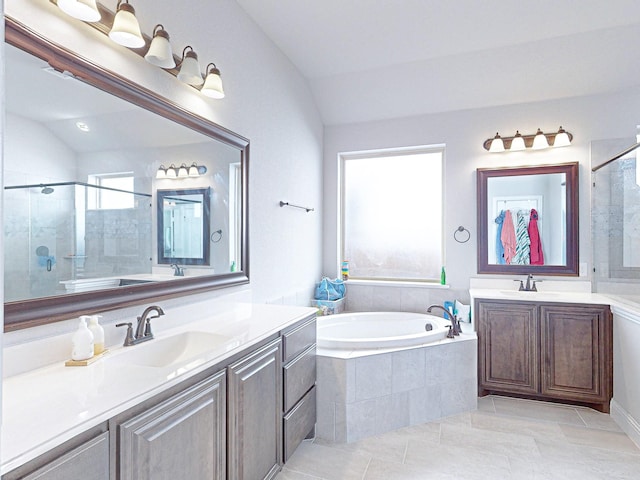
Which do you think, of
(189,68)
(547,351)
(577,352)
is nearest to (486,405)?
(547,351)

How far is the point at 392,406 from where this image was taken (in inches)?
102

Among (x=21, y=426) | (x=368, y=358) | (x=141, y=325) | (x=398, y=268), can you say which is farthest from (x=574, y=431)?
(x=21, y=426)

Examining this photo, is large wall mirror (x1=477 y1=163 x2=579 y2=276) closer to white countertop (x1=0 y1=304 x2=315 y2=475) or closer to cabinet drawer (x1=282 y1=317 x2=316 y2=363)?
cabinet drawer (x1=282 y1=317 x2=316 y2=363)

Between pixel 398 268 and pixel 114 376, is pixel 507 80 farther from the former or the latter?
pixel 114 376

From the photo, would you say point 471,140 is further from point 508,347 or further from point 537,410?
point 537,410

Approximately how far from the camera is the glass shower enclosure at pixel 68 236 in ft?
4.15

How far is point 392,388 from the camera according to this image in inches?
102

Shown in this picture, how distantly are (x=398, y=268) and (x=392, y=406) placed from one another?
1.83m

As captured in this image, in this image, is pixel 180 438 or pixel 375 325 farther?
pixel 375 325

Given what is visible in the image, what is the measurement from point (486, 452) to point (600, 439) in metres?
0.86

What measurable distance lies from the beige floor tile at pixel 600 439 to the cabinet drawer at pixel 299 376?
1817mm

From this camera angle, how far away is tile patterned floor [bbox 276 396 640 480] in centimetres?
209

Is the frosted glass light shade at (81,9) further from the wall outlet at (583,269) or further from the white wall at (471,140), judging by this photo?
the wall outlet at (583,269)

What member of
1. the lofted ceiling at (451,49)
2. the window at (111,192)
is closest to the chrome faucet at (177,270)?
the window at (111,192)
